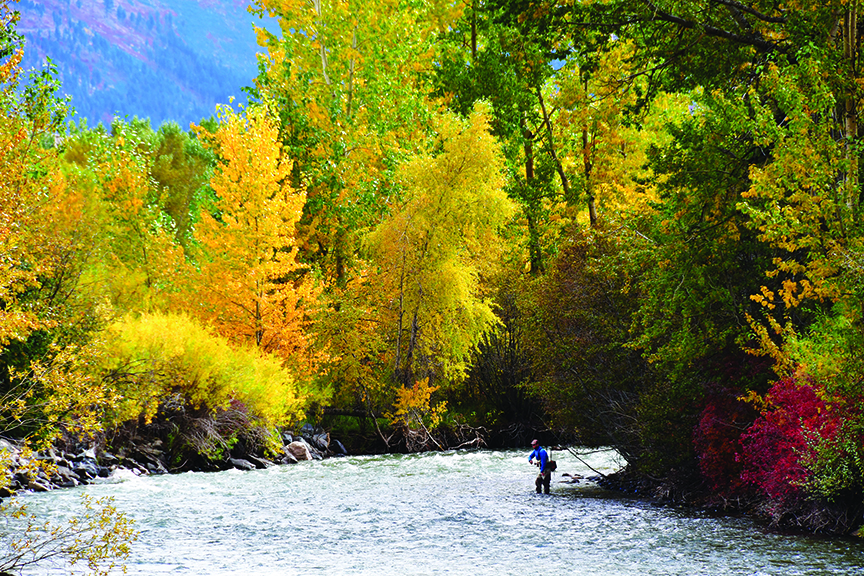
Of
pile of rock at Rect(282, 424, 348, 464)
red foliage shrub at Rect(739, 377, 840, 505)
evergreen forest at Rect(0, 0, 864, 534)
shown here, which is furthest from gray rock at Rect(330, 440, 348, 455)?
red foliage shrub at Rect(739, 377, 840, 505)

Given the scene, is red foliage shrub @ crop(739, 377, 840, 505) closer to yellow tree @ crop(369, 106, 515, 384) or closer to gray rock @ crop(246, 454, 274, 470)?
gray rock @ crop(246, 454, 274, 470)

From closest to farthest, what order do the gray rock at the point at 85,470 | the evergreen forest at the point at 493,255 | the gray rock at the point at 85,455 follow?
the evergreen forest at the point at 493,255
the gray rock at the point at 85,470
the gray rock at the point at 85,455

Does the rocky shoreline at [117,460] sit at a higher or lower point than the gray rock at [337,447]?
lower

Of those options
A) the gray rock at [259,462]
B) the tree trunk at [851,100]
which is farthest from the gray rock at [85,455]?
the tree trunk at [851,100]

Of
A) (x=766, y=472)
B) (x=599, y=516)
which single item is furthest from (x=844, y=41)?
(x=599, y=516)

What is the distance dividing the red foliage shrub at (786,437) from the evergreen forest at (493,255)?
6 centimetres

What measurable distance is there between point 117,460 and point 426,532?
1025 cm

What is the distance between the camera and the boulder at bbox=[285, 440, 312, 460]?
1016 inches

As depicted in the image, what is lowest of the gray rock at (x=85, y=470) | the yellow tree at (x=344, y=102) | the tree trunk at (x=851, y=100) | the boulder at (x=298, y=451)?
the gray rock at (x=85, y=470)

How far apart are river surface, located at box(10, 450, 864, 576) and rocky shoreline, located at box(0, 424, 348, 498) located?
76 cm

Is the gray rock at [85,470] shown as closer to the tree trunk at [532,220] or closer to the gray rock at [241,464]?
the gray rock at [241,464]

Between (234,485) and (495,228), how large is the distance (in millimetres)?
13172

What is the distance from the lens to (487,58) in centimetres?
2666

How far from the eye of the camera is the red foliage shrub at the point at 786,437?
12117mm
